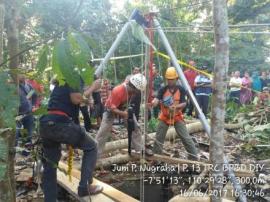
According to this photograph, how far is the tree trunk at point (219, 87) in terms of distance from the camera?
10.5ft

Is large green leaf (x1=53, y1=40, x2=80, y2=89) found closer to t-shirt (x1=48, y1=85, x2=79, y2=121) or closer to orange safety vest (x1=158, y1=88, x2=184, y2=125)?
t-shirt (x1=48, y1=85, x2=79, y2=121)

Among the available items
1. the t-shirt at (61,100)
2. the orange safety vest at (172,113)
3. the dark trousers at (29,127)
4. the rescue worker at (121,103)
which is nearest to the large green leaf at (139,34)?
the dark trousers at (29,127)

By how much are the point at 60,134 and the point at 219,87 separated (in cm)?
191

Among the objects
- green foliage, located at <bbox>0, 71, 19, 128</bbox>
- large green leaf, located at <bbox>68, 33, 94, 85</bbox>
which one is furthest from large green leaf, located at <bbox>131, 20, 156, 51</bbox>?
green foliage, located at <bbox>0, 71, 19, 128</bbox>

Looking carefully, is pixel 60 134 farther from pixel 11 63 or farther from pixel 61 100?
pixel 11 63

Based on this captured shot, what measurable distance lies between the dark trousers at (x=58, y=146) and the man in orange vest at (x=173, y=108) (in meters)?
2.76

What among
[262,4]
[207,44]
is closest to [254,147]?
[262,4]

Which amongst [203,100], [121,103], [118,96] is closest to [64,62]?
[118,96]

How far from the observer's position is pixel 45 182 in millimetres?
4484

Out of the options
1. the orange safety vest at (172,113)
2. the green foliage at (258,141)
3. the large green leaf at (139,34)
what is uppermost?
the large green leaf at (139,34)

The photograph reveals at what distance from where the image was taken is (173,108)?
7176 mm

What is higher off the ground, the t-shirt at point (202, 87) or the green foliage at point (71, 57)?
the green foliage at point (71, 57)

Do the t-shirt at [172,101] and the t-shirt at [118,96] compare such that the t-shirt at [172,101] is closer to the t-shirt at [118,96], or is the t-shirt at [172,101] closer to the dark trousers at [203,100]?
the t-shirt at [118,96]

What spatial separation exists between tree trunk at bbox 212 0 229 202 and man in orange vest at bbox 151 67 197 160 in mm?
3842
